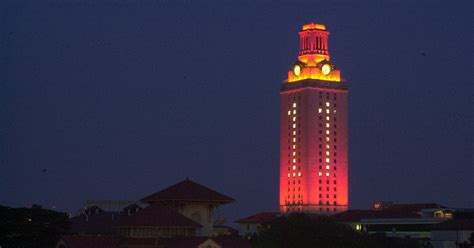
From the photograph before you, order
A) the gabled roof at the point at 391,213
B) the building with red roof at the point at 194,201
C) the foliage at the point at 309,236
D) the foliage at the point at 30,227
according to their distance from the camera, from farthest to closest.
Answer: the gabled roof at the point at 391,213 → the building with red roof at the point at 194,201 → the foliage at the point at 30,227 → the foliage at the point at 309,236

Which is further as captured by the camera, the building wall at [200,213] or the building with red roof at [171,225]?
the building wall at [200,213]

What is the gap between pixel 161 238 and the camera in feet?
304

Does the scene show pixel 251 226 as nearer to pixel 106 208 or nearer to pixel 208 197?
pixel 106 208

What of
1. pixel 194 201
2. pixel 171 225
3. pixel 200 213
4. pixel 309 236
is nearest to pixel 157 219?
pixel 171 225

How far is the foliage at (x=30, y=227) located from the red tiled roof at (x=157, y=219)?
11887 millimetres

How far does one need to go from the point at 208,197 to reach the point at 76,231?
60.7 feet

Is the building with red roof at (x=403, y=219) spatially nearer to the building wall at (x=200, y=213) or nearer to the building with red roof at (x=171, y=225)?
the building wall at (x=200, y=213)

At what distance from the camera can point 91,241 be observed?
9338 centimetres

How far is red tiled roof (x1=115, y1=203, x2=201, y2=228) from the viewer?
308 ft

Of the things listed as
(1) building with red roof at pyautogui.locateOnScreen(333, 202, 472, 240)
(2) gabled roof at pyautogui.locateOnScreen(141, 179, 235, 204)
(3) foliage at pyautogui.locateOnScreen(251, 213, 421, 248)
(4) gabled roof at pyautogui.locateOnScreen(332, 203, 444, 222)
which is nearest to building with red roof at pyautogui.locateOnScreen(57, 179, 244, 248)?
(2) gabled roof at pyautogui.locateOnScreen(141, 179, 235, 204)

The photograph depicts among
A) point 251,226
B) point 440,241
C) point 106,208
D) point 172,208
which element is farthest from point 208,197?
point 251,226

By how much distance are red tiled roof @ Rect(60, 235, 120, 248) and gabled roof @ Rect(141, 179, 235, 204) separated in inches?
572

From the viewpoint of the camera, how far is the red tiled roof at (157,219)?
9394 centimetres

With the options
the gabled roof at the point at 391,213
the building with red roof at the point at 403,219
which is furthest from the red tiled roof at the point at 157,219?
the gabled roof at the point at 391,213
